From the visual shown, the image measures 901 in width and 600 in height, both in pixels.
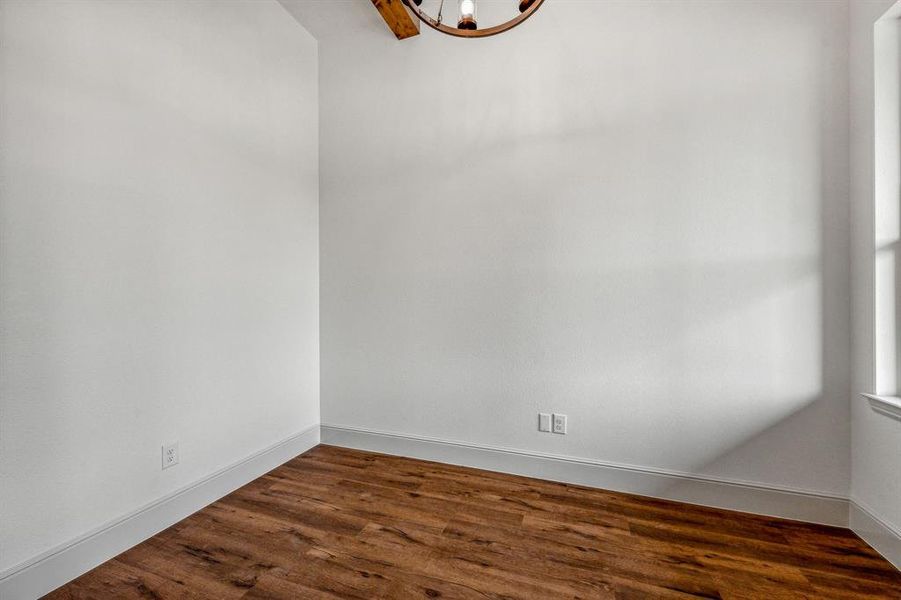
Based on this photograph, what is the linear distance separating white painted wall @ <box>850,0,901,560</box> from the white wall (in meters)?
0.06

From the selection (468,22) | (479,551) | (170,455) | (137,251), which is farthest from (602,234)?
(170,455)

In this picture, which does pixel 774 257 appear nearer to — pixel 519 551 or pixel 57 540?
pixel 519 551

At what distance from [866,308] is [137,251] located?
331cm

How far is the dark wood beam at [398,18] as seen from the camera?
232 cm

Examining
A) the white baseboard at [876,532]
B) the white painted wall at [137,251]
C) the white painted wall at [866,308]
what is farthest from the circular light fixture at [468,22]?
the white baseboard at [876,532]

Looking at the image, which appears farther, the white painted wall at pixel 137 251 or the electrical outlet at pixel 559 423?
the electrical outlet at pixel 559 423

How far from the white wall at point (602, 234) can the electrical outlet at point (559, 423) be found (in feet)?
0.22

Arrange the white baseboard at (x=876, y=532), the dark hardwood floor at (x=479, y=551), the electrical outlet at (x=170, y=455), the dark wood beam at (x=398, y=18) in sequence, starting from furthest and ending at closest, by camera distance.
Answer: the dark wood beam at (x=398, y=18) < the electrical outlet at (x=170, y=455) < the white baseboard at (x=876, y=532) < the dark hardwood floor at (x=479, y=551)

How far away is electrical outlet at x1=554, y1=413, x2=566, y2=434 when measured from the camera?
2.36 meters

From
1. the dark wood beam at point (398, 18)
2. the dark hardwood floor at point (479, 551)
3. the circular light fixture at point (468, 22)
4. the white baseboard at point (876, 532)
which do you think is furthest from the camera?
the dark wood beam at point (398, 18)

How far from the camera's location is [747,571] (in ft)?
5.23

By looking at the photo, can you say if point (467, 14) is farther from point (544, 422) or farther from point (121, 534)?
point (121, 534)

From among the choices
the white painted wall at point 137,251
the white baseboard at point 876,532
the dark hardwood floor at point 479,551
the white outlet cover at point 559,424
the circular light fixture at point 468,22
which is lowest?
the dark hardwood floor at point 479,551

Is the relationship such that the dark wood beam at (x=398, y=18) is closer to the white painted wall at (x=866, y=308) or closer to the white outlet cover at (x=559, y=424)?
the white painted wall at (x=866, y=308)
